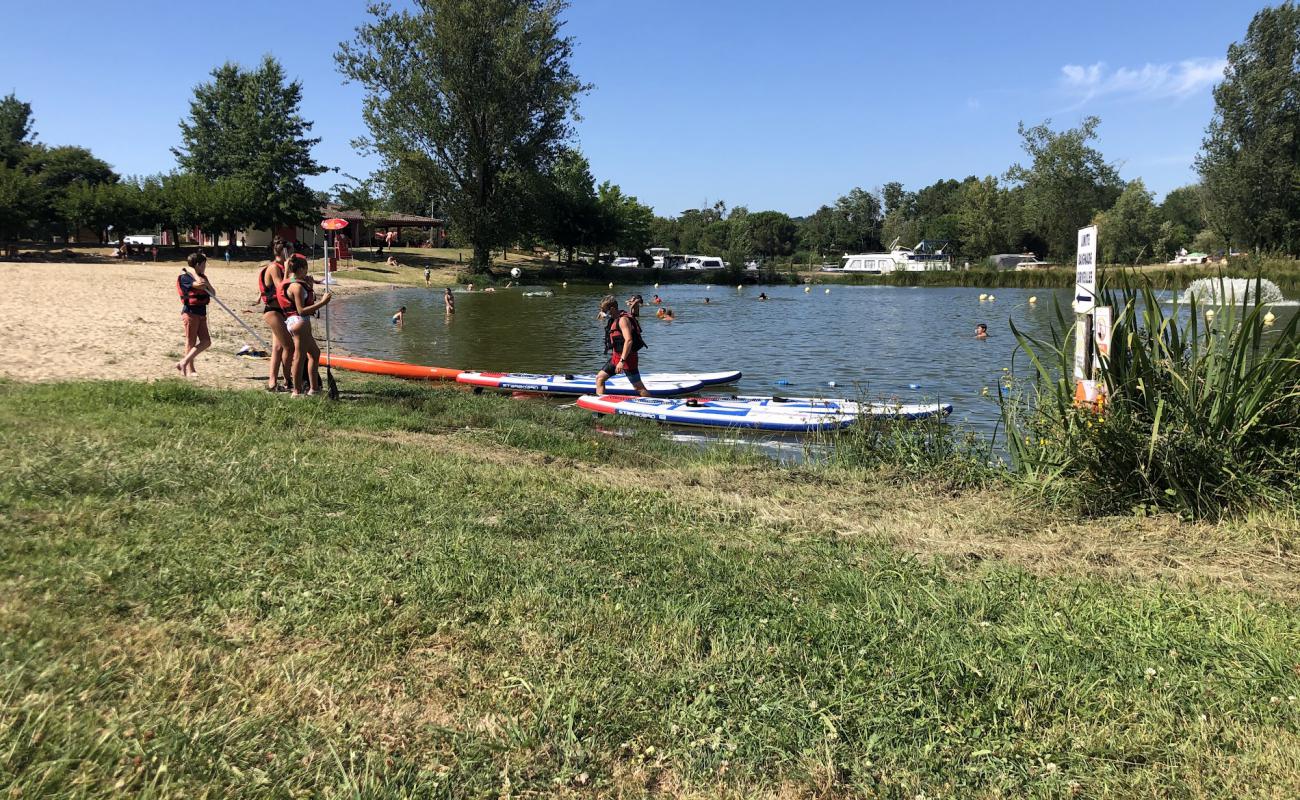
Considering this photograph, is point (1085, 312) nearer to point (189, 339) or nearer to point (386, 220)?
point (189, 339)

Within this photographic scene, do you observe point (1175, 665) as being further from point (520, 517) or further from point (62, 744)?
point (62, 744)

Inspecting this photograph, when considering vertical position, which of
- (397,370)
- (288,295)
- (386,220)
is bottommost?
(397,370)

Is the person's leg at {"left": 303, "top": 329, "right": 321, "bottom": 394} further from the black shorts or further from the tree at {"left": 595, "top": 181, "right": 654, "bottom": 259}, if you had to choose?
the tree at {"left": 595, "top": 181, "right": 654, "bottom": 259}

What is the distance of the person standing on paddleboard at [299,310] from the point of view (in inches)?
396

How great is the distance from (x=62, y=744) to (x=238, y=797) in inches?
24.1

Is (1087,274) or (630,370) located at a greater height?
(1087,274)

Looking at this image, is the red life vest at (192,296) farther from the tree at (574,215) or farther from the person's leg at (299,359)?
the tree at (574,215)

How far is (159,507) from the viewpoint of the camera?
4.83m

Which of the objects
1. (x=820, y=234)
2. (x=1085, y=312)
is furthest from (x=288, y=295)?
(x=820, y=234)

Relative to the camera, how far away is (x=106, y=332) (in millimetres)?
15461

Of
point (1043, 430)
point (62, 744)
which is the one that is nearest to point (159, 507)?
point (62, 744)

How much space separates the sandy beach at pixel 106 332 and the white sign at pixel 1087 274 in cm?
1014

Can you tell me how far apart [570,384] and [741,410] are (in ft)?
12.3

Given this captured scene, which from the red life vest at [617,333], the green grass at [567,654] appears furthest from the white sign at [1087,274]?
the red life vest at [617,333]
